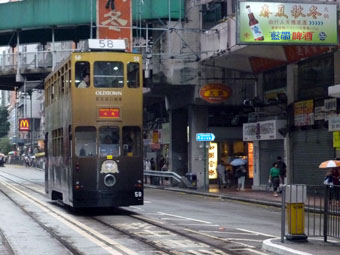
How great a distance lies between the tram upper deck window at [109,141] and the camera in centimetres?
1909

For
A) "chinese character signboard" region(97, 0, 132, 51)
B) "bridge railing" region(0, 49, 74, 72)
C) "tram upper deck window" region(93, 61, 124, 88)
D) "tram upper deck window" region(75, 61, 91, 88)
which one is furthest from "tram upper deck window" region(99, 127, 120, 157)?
"bridge railing" region(0, 49, 74, 72)

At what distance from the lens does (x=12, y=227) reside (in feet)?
55.1

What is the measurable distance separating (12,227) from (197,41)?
75.8 feet

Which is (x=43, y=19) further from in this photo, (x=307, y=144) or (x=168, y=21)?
(x=307, y=144)

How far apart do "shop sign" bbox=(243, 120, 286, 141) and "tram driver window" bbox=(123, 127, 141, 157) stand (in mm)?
14746

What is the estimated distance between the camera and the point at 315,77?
30234mm

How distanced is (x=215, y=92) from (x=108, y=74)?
1857 centimetres

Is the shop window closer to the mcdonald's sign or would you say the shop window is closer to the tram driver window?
the tram driver window

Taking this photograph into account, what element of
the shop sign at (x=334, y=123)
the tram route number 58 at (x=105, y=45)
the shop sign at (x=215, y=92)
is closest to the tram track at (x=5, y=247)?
the tram route number 58 at (x=105, y=45)

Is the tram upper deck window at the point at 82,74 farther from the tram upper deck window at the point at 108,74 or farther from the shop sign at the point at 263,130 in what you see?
the shop sign at the point at 263,130

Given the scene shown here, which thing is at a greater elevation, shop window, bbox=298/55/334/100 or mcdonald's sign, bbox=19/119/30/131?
shop window, bbox=298/55/334/100

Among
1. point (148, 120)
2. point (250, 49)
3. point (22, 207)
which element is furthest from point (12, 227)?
point (148, 120)

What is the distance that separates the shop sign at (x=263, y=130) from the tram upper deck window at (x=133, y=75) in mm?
14794

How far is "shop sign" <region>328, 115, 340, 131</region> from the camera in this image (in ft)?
88.3
